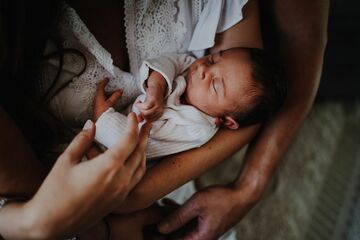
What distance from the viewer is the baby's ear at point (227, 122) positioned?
36.4 inches

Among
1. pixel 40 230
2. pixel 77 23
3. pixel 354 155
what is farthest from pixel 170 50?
pixel 354 155

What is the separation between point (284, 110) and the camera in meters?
1.04

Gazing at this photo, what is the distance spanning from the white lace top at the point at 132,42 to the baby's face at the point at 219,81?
5cm

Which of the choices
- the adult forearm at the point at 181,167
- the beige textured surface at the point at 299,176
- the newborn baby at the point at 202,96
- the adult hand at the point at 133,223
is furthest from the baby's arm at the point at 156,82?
the beige textured surface at the point at 299,176

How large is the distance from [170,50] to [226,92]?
175 mm

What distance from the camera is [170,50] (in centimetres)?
95

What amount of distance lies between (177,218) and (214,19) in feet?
1.51

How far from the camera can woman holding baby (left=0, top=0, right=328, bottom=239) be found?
643 millimetres

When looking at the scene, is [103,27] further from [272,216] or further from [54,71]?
[272,216]

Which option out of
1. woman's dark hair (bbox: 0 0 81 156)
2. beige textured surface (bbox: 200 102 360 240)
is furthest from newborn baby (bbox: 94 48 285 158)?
beige textured surface (bbox: 200 102 360 240)

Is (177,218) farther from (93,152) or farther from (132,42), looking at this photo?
(132,42)

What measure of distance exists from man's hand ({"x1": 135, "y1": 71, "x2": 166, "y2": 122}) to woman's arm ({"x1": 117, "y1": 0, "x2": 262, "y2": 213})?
115 mm

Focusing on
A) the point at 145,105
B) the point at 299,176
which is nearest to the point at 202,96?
the point at 145,105

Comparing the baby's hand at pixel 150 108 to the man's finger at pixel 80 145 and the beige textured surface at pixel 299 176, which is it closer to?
the man's finger at pixel 80 145
